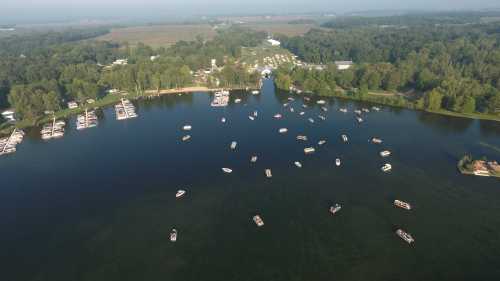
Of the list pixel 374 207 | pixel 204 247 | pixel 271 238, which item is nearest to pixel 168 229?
pixel 204 247

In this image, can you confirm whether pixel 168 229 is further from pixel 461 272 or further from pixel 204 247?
pixel 461 272

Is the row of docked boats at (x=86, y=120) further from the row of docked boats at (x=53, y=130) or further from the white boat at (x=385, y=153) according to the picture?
the white boat at (x=385, y=153)

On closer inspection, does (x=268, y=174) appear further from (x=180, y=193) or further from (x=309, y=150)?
(x=180, y=193)

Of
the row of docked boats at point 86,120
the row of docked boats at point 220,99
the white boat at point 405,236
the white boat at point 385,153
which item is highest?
the row of docked boats at point 220,99

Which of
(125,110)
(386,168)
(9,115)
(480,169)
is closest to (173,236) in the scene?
(386,168)

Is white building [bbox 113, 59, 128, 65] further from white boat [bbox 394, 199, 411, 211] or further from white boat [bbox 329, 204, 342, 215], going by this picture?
white boat [bbox 394, 199, 411, 211]

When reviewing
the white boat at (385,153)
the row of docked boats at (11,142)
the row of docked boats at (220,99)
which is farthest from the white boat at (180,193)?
the row of docked boats at (220,99)

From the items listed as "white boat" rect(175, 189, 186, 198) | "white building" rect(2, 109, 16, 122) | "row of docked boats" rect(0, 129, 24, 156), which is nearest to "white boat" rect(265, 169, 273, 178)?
"white boat" rect(175, 189, 186, 198)
